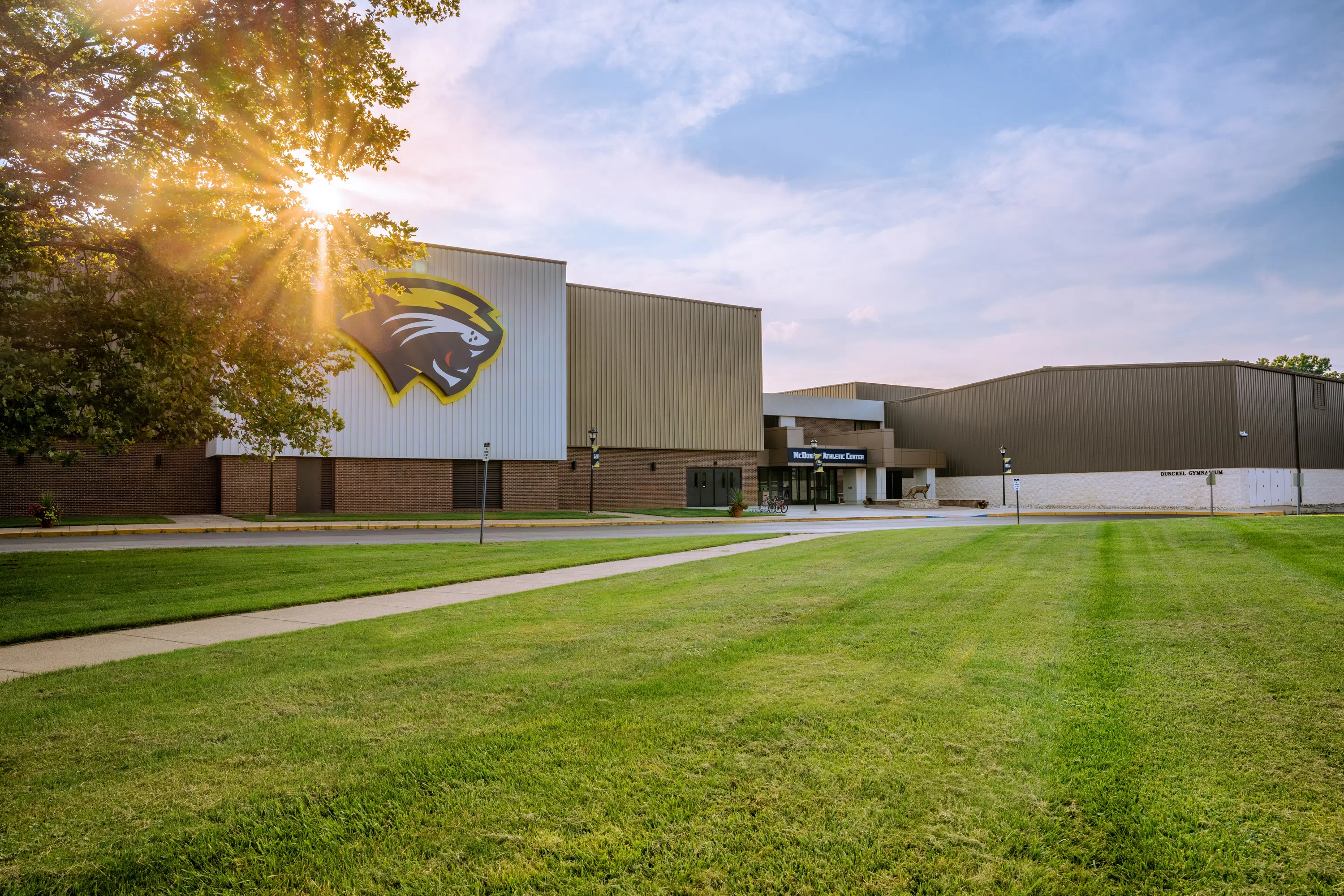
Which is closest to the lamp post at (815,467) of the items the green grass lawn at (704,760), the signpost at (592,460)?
the signpost at (592,460)

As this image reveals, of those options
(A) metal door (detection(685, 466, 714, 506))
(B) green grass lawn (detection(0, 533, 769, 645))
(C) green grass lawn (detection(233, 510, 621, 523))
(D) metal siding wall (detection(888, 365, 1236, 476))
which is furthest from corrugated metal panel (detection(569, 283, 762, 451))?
(B) green grass lawn (detection(0, 533, 769, 645))

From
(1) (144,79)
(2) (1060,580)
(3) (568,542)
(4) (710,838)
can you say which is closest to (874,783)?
(4) (710,838)

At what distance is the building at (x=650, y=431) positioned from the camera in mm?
34250

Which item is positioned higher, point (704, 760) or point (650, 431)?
point (650, 431)

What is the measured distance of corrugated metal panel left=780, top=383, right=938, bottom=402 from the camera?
72.8 meters

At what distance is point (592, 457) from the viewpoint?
3856 centimetres

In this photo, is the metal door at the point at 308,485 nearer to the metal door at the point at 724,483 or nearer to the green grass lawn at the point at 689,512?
the green grass lawn at the point at 689,512

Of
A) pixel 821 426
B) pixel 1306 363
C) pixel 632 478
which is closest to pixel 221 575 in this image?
pixel 632 478

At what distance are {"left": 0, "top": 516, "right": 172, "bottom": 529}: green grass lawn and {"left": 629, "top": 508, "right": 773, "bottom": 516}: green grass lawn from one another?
21.2 meters

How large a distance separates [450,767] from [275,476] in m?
33.6

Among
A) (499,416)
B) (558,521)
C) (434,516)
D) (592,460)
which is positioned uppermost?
(499,416)

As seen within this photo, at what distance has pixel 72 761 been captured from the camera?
4.32 m

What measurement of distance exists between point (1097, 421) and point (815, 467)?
18487 mm

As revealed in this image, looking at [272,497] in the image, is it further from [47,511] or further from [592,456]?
[592,456]
